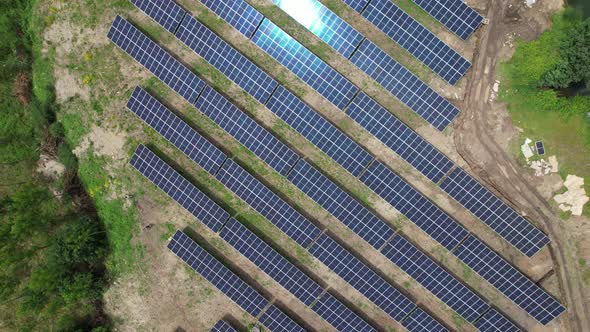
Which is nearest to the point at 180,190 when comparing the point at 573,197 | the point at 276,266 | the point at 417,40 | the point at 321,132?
the point at 276,266

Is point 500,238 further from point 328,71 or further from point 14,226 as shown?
point 14,226

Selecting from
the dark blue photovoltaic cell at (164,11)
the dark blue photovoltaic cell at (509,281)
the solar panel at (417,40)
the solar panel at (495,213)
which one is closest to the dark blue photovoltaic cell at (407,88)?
the solar panel at (417,40)

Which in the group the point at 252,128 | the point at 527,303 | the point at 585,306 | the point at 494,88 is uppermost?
the point at 494,88

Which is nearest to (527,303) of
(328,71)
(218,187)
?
(328,71)

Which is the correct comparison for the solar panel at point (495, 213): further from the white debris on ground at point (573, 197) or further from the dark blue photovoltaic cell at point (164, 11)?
the dark blue photovoltaic cell at point (164, 11)

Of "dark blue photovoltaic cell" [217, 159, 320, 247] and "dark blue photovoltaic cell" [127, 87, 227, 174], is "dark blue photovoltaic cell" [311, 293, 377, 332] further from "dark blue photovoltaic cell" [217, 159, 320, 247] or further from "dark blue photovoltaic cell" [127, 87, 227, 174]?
"dark blue photovoltaic cell" [127, 87, 227, 174]

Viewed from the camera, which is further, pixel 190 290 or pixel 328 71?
pixel 190 290

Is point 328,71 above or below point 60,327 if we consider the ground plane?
above

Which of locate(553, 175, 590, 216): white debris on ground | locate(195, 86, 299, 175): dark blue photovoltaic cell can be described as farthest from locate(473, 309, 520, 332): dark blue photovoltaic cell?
locate(195, 86, 299, 175): dark blue photovoltaic cell
